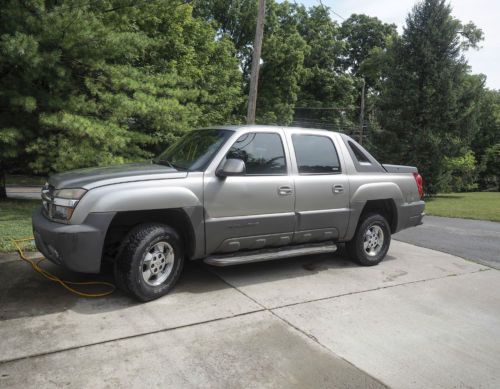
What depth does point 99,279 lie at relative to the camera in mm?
5031

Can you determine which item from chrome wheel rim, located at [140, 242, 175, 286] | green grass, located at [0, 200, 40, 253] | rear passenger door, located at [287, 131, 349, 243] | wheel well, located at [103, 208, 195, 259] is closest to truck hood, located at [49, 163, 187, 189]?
wheel well, located at [103, 208, 195, 259]

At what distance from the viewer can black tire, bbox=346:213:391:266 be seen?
6133mm

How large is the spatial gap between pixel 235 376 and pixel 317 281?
2.46 meters

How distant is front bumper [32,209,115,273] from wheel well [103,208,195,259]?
0.93ft

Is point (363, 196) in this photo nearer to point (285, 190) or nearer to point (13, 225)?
point (285, 190)

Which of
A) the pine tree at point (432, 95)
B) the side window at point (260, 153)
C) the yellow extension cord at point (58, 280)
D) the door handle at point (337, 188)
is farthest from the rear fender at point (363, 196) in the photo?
the pine tree at point (432, 95)

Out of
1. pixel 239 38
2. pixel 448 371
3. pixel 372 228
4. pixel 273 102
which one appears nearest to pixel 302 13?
pixel 239 38

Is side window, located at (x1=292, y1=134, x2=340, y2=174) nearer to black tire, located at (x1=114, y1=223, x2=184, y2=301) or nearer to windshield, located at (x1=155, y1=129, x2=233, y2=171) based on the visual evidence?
windshield, located at (x1=155, y1=129, x2=233, y2=171)

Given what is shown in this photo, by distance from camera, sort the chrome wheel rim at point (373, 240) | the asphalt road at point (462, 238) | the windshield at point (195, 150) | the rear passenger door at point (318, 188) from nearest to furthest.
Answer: the windshield at point (195, 150) < the rear passenger door at point (318, 188) < the chrome wheel rim at point (373, 240) < the asphalt road at point (462, 238)

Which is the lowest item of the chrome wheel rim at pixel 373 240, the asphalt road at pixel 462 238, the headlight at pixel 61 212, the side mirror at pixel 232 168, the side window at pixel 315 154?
the asphalt road at pixel 462 238

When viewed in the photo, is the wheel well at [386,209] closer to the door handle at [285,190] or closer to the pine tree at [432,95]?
the door handle at [285,190]

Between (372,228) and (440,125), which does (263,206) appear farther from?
(440,125)

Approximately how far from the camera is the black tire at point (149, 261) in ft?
14.0

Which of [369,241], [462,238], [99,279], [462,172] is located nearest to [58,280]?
[99,279]
